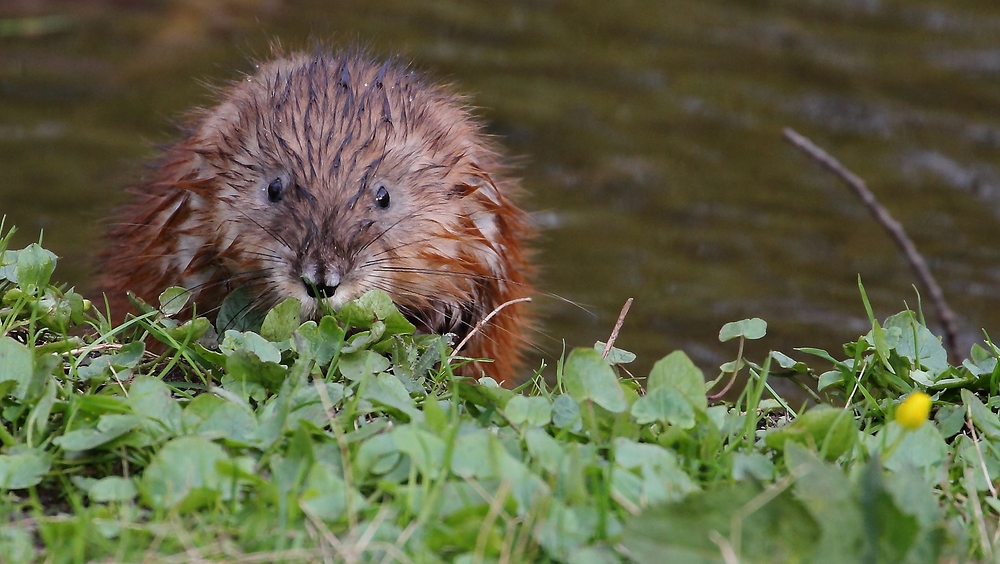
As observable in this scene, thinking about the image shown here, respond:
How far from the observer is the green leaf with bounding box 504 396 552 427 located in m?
2.70

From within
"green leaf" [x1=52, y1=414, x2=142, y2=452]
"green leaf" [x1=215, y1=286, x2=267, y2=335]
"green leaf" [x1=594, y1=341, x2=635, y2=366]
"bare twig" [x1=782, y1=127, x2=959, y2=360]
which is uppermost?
"green leaf" [x1=52, y1=414, x2=142, y2=452]

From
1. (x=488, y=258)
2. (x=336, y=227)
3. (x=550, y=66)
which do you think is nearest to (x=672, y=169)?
(x=550, y=66)

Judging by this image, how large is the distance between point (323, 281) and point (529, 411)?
0.90 m

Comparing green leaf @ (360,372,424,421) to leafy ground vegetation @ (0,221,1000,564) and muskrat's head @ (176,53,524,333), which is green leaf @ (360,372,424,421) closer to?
leafy ground vegetation @ (0,221,1000,564)

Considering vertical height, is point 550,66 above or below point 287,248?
below

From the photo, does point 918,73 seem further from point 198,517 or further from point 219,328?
point 198,517

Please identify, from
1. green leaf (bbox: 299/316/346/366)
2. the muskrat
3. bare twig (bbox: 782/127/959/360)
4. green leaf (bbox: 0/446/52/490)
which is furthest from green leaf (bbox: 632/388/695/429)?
bare twig (bbox: 782/127/959/360)

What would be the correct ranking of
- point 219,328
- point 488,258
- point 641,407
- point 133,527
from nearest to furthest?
point 133,527 < point 641,407 < point 219,328 < point 488,258

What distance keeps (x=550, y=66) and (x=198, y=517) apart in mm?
7020

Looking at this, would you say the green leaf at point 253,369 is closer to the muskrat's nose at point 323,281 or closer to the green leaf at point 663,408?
the muskrat's nose at point 323,281

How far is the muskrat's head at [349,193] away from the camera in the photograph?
3555 millimetres

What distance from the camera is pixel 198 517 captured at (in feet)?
7.52

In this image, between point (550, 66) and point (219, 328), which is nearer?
point (219, 328)

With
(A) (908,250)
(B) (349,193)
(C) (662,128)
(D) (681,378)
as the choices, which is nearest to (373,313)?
(B) (349,193)
